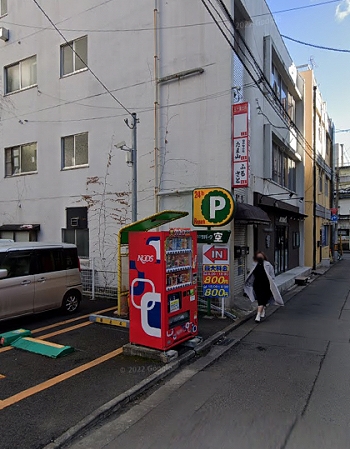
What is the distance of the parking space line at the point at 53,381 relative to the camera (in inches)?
163

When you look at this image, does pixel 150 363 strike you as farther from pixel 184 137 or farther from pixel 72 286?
pixel 184 137

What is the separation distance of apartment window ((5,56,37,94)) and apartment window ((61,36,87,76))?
165 cm

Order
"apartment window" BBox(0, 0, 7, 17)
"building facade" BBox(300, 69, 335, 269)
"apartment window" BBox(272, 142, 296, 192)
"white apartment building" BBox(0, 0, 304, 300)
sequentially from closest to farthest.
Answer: "white apartment building" BBox(0, 0, 304, 300)
"apartment window" BBox(272, 142, 296, 192)
"apartment window" BBox(0, 0, 7, 17)
"building facade" BBox(300, 69, 335, 269)

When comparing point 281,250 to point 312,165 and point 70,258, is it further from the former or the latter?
point 70,258

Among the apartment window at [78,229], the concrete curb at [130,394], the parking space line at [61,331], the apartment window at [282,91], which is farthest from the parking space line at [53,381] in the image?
the apartment window at [282,91]

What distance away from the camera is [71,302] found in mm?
8617

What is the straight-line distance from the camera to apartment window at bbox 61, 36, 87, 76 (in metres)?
12.0

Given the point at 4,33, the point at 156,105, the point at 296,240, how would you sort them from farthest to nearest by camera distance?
the point at 296,240, the point at 4,33, the point at 156,105

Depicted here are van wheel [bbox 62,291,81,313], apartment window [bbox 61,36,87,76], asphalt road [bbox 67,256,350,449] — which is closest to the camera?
asphalt road [bbox 67,256,350,449]

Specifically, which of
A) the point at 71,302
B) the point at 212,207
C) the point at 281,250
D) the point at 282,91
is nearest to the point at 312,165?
the point at 282,91

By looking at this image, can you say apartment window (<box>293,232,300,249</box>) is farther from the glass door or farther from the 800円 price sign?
the 800円 price sign

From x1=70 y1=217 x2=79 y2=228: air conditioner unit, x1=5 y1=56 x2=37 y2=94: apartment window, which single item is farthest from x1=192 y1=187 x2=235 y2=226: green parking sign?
x1=5 y1=56 x2=37 y2=94: apartment window

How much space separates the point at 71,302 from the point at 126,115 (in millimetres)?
6053

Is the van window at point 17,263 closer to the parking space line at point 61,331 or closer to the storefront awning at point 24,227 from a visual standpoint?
the parking space line at point 61,331
